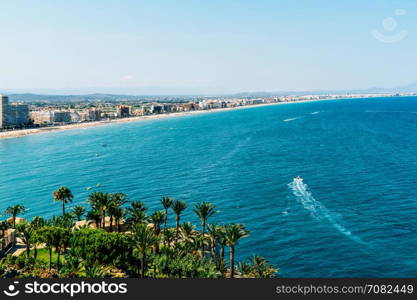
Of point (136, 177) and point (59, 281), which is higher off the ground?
point (59, 281)

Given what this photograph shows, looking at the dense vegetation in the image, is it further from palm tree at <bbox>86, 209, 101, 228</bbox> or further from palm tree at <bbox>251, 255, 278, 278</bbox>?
palm tree at <bbox>86, 209, 101, 228</bbox>

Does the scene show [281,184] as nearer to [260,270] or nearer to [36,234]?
[260,270]

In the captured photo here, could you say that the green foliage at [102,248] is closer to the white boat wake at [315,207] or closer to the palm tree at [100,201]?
the palm tree at [100,201]

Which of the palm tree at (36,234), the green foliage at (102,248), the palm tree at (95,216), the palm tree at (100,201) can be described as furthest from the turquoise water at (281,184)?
the palm tree at (36,234)

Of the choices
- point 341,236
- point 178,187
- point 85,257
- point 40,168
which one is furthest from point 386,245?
point 40,168

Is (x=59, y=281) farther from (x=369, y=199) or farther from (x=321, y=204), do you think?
(x=369, y=199)
